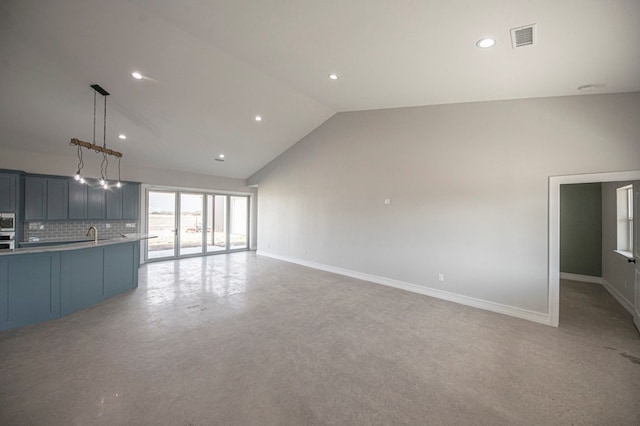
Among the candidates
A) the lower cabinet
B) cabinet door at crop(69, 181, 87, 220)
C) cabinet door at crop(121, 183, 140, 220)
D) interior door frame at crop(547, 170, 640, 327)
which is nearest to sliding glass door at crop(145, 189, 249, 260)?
cabinet door at crop(121, 183, 140, 220)

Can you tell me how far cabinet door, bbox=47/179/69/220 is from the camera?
17.4 feet

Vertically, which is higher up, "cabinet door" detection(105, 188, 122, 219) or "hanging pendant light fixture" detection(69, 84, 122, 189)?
"hanging pendant light fixture" detection(69, 84, 122, 189)

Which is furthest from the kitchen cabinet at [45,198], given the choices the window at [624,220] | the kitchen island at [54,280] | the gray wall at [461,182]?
the window at [624,220]

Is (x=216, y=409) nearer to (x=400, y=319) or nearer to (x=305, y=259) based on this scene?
(x=400, y=319)

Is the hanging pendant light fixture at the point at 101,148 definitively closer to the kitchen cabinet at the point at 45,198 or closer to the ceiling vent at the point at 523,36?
the kitchen cabinet at the point at 45,198

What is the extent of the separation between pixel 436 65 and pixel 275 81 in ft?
8.80

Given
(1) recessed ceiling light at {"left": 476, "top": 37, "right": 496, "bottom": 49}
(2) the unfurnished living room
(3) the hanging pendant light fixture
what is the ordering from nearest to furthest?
(2) the unfurnished living room → (1) recessed ceiling light at {"left": 476, "top": 37, "right": 496, "bottom": 49} → (3) the hanging pendant light fixture

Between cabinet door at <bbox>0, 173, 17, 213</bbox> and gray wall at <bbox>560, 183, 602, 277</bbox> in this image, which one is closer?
cabinet door at <bbox>0, 173, 17, 213</bbox>

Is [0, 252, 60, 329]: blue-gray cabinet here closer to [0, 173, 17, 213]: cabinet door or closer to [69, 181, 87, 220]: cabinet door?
[0, 173, 17, 213]: cabinet door

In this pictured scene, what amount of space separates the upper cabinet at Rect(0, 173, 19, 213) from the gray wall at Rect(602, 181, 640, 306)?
10.9 m

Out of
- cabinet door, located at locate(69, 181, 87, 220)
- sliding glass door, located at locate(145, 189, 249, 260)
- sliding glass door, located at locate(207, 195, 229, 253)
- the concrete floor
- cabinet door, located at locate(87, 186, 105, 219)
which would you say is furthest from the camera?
sliding glass door, located at locate(207, 195, 229, 253)

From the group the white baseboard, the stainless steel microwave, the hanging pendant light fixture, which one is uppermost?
the hanging pendant light fixture

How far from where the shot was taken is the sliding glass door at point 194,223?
731cm

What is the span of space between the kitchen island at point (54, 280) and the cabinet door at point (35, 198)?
251 cm
